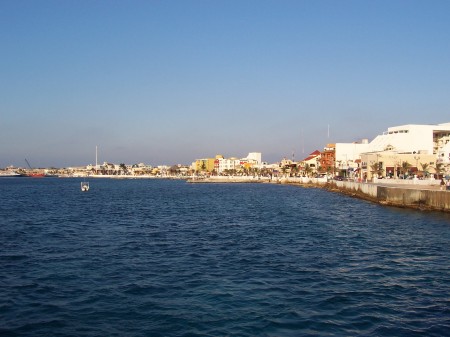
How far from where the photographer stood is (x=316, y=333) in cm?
1062

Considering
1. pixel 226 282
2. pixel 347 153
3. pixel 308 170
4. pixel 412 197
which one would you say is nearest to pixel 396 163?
pixel 412 197

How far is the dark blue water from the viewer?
36.9 ft

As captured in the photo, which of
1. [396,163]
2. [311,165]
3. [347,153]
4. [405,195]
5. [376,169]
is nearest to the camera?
[405,195]

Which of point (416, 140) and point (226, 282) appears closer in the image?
point (226, 282)

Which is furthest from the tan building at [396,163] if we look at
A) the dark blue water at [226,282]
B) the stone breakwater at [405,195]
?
the dark blue water at [226,282]

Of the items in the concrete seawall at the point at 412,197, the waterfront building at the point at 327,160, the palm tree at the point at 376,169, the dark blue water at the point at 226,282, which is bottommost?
the dark blue water at the point at 226,282

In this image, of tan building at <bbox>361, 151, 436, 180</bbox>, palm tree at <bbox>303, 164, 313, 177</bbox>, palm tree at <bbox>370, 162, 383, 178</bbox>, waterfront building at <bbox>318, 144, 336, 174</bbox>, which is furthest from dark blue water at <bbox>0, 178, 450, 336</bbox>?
palm tree at <bbox>303, 164, 313, 177</bbox>

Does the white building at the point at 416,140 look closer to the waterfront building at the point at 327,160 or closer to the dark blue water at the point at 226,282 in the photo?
the waterfront building at the point at 327,160

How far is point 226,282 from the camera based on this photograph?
15156mm

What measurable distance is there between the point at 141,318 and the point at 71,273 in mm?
6220

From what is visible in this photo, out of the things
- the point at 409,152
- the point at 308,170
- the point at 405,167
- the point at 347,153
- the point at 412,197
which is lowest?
the point at 412,197

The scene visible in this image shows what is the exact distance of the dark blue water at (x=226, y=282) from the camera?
1126 cm

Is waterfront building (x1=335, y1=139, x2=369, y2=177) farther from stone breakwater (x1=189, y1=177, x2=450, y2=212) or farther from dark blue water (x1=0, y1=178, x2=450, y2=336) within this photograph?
dark blue water (x1=0, y1=178, x2=450, y2=336)

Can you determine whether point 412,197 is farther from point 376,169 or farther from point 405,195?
point 376,169
